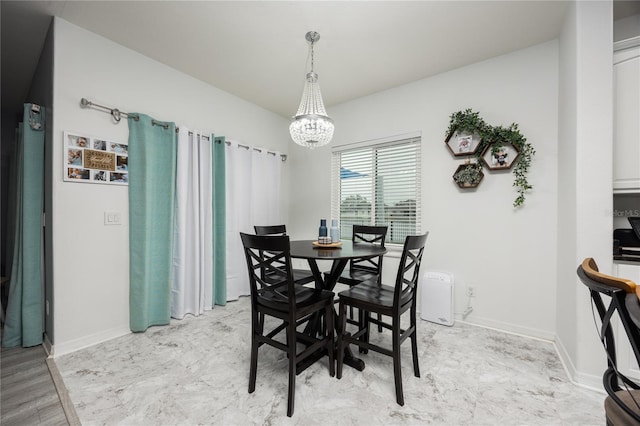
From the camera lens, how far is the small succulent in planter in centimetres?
271

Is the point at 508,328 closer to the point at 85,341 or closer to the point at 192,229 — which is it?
the point at 192,229

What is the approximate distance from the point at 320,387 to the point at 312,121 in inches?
78.7

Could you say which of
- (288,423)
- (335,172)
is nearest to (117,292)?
(288,423)

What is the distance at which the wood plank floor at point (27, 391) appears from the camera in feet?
4.90

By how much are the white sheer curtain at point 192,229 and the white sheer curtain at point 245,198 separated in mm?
303

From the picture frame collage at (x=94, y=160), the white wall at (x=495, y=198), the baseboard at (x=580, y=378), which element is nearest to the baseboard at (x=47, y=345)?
the picture frame collage at (x=94, y=160)

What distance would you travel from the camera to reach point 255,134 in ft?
12.6

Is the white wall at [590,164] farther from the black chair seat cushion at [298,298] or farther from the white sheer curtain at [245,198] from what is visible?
the white sheer curtain at [245,198]

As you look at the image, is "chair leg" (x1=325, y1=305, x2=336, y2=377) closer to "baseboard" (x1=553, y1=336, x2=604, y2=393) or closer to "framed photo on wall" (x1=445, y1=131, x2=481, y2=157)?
"baseboard" (x1=553, y1=336, x2=604, y2=393)

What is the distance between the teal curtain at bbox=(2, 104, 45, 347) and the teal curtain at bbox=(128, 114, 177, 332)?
663 millimetres

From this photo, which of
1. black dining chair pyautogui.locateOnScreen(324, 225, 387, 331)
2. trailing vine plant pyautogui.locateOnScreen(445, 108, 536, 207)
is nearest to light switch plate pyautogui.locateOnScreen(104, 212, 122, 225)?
black dining chair pyautogui.locateOnScreen(324, 225, 387, 331)

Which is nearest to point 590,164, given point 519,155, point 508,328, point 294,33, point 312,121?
point 519,155

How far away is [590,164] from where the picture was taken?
1763mm

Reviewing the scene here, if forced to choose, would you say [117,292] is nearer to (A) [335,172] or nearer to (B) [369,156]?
(A) [335,172]
